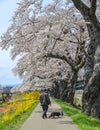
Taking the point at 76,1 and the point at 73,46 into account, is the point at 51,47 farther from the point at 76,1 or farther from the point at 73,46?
the point at 76,1

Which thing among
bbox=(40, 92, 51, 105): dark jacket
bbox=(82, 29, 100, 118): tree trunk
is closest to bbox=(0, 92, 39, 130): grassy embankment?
bbox=(40, 92, 51, 105): dark jacket

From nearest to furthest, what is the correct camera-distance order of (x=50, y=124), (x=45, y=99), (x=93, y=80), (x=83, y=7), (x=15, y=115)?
(x=50, y=124) → (x=83, y=7) → (x=93, y=80) → (x=45, y=99) → (x=15, y=115)

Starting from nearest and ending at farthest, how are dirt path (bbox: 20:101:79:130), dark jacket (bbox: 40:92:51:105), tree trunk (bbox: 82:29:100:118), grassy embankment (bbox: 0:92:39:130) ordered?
dirt path (bbox: 20:101:79:130) < grassy embankment (bbox: 0:92:39:130) < tree trunk (bbox: 82:29:100:118) < dark jacket (bbox: 40:92:51:105)

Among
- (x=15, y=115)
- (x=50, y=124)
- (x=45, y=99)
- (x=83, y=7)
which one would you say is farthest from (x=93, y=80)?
(x=15, y=115)

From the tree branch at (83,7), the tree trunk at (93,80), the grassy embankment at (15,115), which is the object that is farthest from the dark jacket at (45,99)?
the tree branch at (83,7)

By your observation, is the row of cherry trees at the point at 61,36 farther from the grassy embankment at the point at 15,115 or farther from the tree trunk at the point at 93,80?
the grassy embankment at the point at 15,115

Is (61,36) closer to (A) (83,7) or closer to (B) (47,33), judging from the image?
(B) (47,33)

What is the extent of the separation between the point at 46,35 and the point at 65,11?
7.35 feet

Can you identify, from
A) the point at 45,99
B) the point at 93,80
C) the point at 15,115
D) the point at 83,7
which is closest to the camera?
the point at 83,7

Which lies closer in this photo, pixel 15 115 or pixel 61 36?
pixel 15 115

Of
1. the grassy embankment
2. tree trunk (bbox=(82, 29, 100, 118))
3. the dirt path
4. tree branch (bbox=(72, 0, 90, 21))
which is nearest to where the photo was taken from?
the dirt path

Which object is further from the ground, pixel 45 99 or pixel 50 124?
pixel 45 99

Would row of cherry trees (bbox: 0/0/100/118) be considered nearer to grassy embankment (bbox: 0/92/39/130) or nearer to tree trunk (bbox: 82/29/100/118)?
tree trunk (bbox: 82/29/100/118)

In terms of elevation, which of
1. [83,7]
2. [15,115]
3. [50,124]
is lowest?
[50,124]
